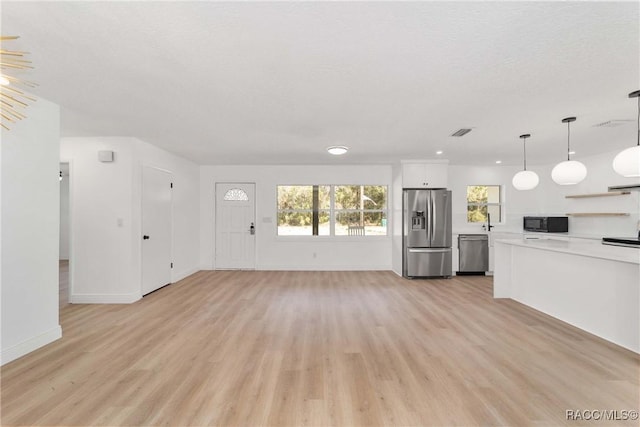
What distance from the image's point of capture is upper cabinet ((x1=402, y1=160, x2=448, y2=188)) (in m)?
6.21

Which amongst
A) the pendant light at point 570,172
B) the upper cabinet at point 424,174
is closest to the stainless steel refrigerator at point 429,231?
the upper cabinet at point 424,174

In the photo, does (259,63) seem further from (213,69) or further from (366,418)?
(366,418)

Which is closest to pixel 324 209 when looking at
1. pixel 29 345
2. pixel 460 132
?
pixel 460 132

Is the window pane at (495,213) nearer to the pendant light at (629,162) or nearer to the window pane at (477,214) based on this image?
the window pane at (477,214)

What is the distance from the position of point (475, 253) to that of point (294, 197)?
14.1ft

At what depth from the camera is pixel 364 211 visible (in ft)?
23.2

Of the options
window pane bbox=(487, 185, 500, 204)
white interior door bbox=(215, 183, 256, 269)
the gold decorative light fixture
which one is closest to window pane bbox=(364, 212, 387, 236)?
window pane bbox=(487, 185, 500, 204)

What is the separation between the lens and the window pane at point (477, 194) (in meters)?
7.01

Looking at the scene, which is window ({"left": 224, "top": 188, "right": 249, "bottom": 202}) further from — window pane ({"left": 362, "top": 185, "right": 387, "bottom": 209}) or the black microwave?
the black microwave

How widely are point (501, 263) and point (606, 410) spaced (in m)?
2.86

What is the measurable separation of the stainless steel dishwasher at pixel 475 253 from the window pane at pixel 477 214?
2.17 ft

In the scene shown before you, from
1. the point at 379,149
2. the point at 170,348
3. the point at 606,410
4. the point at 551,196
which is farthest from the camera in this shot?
the point at 551,196

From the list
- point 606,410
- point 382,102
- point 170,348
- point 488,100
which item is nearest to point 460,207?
point 488,100

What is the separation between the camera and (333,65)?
222 cm
